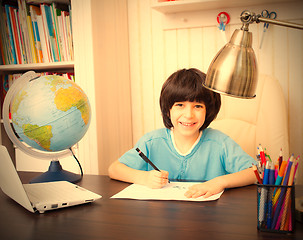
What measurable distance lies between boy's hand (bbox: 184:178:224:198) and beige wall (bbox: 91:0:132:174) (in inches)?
44.6

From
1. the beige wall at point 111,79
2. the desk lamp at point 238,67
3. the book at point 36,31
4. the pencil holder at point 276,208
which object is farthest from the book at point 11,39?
the pencil holder at point 276,208

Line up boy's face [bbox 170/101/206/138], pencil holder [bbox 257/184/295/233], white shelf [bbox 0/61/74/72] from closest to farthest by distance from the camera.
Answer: pencil holder [bbox 257/184/295/233] < boy's face [bbox 170/101/206/138] < white shelf [bbox 0/61/74/72]

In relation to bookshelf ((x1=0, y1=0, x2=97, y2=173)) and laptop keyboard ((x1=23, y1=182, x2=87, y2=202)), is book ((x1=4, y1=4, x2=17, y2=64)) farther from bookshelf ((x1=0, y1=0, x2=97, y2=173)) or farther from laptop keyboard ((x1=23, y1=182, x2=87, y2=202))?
laptop keyboard ((x1=23, y1=182, x2=87, y2=202))

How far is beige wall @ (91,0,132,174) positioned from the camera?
212 cm

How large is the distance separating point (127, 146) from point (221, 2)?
3.85 ft

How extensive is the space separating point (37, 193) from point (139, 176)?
0.36 meters

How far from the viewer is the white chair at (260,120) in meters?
1.83

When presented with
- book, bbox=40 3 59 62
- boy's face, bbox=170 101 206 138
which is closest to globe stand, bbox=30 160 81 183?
boy's face, bbox=170 101 206 138

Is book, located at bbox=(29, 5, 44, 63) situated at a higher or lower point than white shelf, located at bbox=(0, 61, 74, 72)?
higher

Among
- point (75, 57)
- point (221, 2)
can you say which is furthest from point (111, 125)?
point (221, 2)

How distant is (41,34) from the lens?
7.22ft

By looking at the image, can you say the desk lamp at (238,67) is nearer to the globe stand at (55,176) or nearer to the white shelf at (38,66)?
the globe stand at (55,176)

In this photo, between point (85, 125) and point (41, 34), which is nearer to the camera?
point (85, 125)

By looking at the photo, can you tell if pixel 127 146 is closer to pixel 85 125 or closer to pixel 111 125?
pixel 111 125
